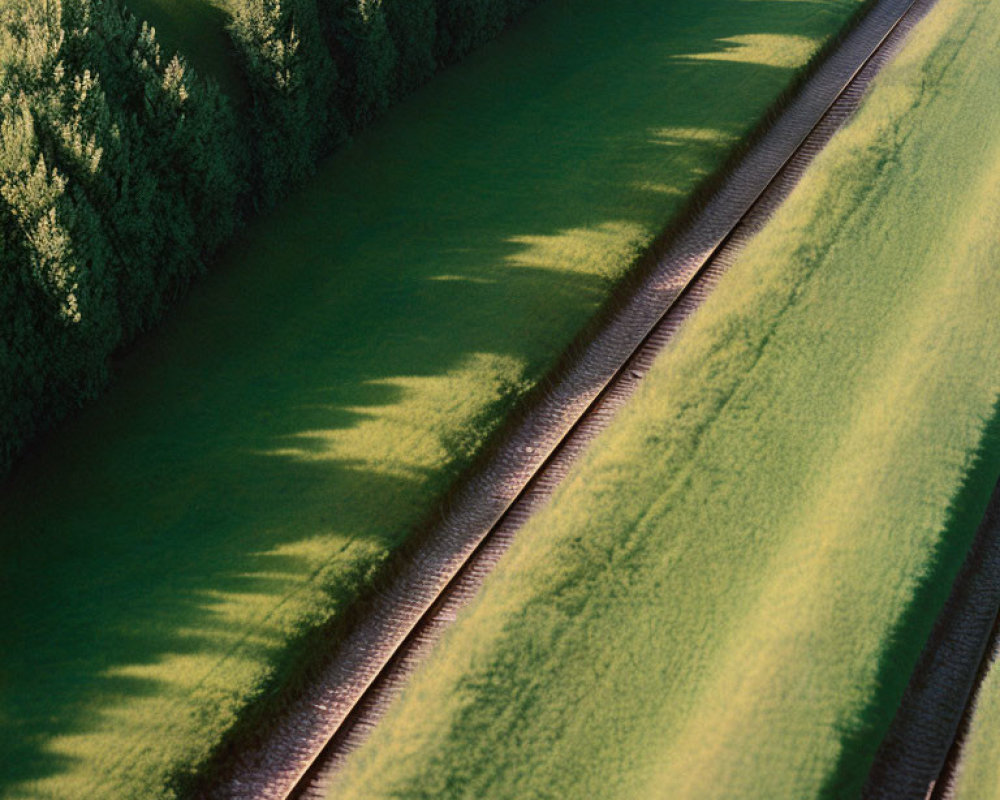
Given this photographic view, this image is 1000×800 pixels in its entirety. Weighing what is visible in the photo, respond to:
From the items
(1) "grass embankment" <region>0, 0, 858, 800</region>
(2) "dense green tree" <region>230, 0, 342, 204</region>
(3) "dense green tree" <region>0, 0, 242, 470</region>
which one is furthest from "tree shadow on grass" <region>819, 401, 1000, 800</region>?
(2) "dense green tree" <region>230, 0, 342, 204</region>

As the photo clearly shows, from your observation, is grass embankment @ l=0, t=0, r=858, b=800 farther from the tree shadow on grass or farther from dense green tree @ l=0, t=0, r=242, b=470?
the tree shadow on grass

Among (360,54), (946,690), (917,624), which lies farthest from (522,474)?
(360,54)

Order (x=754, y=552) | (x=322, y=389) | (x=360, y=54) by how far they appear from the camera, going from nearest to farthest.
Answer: (x=754, y=552)
(x=322, y=389)
(x=360, y=54)

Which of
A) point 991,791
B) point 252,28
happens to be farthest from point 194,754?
point 252,28

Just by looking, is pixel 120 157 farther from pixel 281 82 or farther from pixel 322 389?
pixel 322 389

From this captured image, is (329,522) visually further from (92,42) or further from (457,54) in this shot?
(457,54)

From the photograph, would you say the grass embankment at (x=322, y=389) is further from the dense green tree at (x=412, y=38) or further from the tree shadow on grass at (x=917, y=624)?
the tree shadow on grass at (x=917, y=624)
